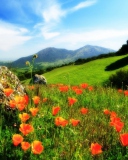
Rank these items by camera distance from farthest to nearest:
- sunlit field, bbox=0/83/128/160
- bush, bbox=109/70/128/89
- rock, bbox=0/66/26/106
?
bush, bbox=109/70/128/89 < rock, bbox=0/66/26/106 < sunlit field, bbox=0/83/128/160

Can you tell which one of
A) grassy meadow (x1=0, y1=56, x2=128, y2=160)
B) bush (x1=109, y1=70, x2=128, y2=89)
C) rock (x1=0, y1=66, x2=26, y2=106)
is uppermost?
rock (x1=0, y1=66, x2=26, y2=106)

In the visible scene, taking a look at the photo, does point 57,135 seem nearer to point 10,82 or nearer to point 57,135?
point 57,135

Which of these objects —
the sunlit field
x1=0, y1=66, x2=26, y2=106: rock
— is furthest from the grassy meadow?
x1=0, y1=66, x2=26, y2=106: rock

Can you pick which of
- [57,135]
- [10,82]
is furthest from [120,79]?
[57,135]

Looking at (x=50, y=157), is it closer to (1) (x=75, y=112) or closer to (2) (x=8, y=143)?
(2) (x=8, y=143)

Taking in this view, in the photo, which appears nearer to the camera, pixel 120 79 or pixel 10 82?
pixel 10 82

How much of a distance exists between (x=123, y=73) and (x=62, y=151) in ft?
67.6

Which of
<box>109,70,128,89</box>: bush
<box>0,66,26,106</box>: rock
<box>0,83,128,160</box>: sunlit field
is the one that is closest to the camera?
<box>0,83,128,160</box>: sunlit field

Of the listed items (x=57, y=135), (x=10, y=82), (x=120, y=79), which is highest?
(x=10, y=82)

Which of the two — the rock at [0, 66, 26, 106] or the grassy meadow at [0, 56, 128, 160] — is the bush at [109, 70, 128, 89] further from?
the rock at [0, 66, 26, 106]

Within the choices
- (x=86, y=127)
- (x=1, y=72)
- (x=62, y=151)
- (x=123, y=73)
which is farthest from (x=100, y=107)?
(x=123, y=73)

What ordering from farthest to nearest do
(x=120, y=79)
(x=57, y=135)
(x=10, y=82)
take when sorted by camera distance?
(x=120, y=79) < (x=10, y=82) < (x=57, y=135)

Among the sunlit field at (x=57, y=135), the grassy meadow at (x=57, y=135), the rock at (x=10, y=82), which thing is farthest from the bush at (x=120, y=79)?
the rock at (x=10, y=82)

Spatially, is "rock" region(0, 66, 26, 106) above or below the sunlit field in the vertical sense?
above
